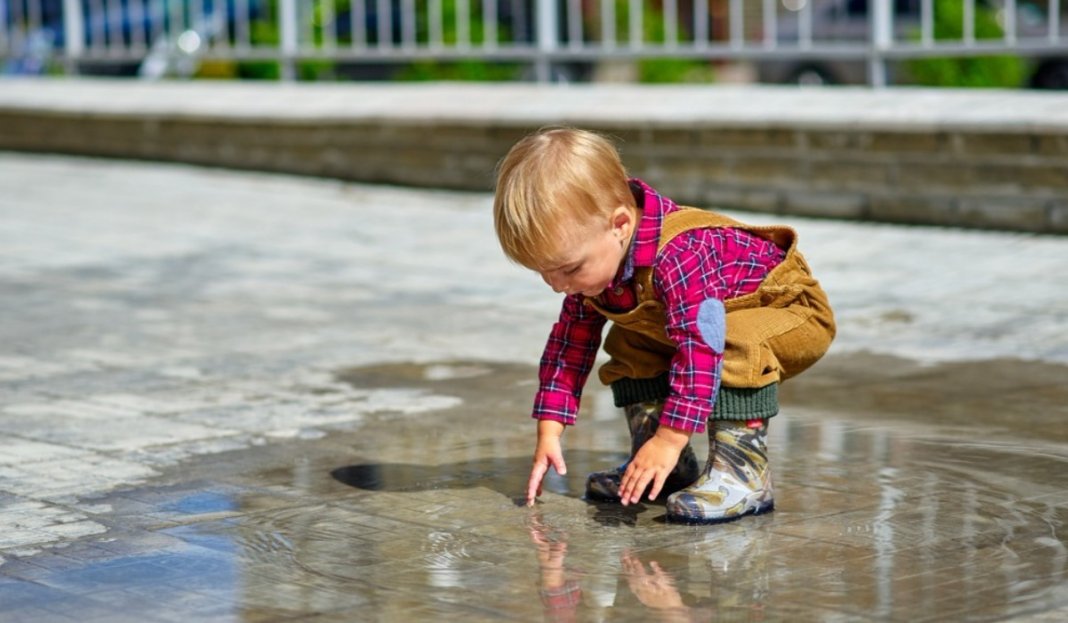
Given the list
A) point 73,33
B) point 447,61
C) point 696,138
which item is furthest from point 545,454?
point 73,33

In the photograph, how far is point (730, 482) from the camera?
3672 mm

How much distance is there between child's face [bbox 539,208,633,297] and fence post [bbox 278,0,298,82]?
813 centimetres

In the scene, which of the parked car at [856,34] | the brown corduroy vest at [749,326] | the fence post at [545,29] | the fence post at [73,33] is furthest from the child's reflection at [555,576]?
the fence post at [73,33]

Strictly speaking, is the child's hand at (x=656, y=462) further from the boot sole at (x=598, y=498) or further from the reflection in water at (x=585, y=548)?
the boot sole at (x=598, y=498)

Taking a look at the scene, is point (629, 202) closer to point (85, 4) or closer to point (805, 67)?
point (85, 4)

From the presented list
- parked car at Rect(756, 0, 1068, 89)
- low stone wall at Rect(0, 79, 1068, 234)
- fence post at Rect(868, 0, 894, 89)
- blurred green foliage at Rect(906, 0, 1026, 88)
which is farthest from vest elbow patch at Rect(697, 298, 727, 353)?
blurred green foliage at Rect(906, 0, 1026, 88)

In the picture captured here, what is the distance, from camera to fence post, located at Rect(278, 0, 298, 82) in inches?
448

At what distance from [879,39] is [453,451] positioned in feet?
16.2

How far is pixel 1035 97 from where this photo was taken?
7836 mm

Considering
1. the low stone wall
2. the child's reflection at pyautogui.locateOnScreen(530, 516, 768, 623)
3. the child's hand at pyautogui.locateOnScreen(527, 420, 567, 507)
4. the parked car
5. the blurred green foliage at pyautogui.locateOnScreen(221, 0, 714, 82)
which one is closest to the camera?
the child's reflection at pyautogui.locateOnScreen(530, 516, 768, 623)

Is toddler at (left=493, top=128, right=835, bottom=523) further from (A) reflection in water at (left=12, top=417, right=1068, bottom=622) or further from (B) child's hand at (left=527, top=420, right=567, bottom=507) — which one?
(A) reflection in water at (left=12, top=417, right=1068, bottom=622)

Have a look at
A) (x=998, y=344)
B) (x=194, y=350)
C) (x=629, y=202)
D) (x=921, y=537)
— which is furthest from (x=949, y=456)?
(x=194, y=350)

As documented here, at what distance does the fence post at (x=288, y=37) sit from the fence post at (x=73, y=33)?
7.51ft

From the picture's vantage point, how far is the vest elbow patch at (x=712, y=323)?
3.55 meters
